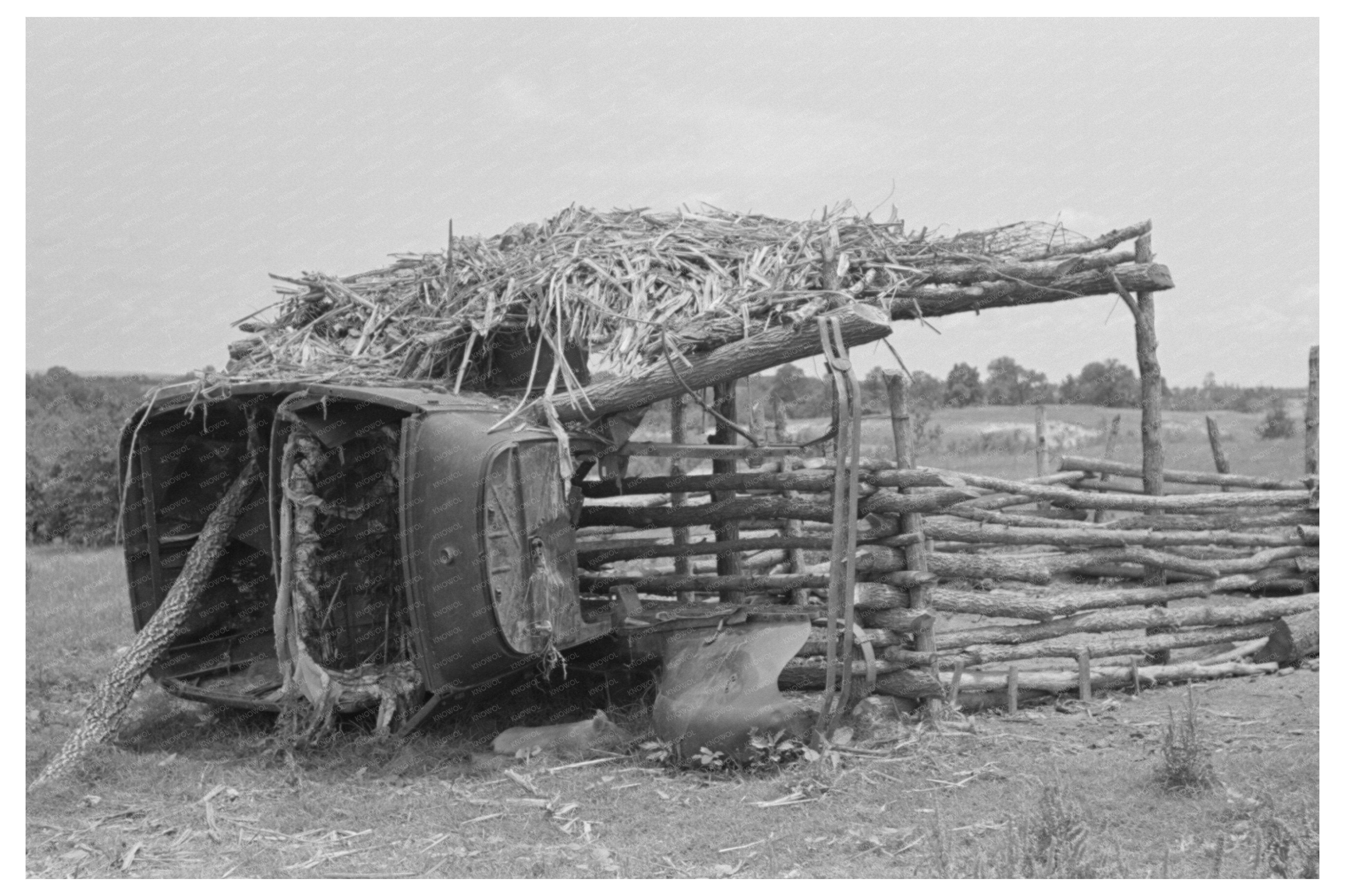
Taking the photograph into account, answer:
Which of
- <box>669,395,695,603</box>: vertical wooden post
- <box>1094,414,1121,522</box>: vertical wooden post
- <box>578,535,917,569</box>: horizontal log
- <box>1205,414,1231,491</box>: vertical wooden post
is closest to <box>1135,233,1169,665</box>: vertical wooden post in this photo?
<box>578,535,917,569</box>: horizontal log

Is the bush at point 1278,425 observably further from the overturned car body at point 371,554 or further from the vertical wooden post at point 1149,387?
the overturned car body at point 371,554

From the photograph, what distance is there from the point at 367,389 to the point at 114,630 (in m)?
5.75

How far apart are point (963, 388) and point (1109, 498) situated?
Answer: 88.8ft

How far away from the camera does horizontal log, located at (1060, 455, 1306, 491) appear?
10992mm

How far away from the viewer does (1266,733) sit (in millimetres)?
6289

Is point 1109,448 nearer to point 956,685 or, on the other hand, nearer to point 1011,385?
point 956,685

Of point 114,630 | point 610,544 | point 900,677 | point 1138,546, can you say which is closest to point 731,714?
point 900,677

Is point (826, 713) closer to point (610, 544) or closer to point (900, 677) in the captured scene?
point (900, 677)

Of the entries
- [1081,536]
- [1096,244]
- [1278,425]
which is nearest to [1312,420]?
[1081,536]

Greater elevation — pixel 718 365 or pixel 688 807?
pixel 718 365

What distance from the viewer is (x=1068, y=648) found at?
24.2 feet

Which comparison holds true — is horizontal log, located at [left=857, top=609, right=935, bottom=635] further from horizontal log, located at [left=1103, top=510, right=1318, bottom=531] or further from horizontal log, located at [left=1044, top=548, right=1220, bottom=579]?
horizontal log, located at [left=1103, top=510, right=1318, bottom=531]

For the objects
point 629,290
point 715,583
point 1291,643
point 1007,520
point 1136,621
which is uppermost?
point 629,290

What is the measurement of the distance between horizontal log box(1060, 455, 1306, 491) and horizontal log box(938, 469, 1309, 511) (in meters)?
1.80
